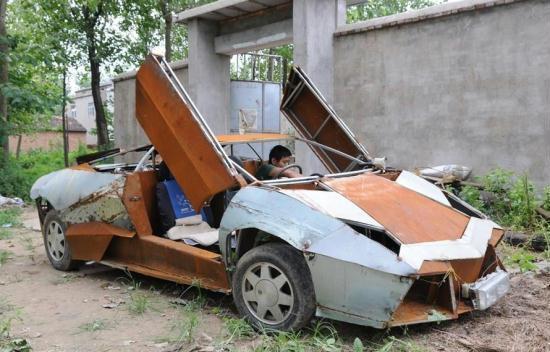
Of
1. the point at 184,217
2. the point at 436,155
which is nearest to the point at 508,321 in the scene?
the point at 184,217

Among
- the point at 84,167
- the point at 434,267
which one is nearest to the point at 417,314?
the point at 434,267

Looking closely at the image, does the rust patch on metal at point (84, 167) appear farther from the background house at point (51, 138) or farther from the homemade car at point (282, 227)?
the background house at point (51, 138)

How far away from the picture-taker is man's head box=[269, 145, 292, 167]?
17.5 ft

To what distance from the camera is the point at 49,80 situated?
2469 centimetres

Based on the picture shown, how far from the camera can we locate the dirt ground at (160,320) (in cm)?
338

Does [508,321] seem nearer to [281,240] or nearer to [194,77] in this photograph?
[281,240]

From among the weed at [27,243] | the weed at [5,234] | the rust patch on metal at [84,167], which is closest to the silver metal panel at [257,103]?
the weed at [5,234]

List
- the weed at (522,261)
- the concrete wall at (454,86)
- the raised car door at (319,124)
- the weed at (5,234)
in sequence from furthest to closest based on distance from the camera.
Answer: the weed at (5,234)
the concrete wall at (454,86)
the raised car door at (319,124)
the weed at (522,261)

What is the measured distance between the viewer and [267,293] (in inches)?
142

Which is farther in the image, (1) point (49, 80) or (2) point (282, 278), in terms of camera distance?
(1) point (49, 80)

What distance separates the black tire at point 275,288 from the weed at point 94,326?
42.5 inches

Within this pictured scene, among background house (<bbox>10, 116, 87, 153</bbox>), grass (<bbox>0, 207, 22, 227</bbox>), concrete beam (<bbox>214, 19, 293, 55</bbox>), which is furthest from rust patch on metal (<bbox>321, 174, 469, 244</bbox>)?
background house (<bbox>10, 116, 87, 153</bbox>)

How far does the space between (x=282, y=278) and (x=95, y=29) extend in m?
17.6

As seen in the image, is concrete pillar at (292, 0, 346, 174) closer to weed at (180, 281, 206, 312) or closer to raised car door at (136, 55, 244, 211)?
raised car door at (136, 55, 244, 211)
